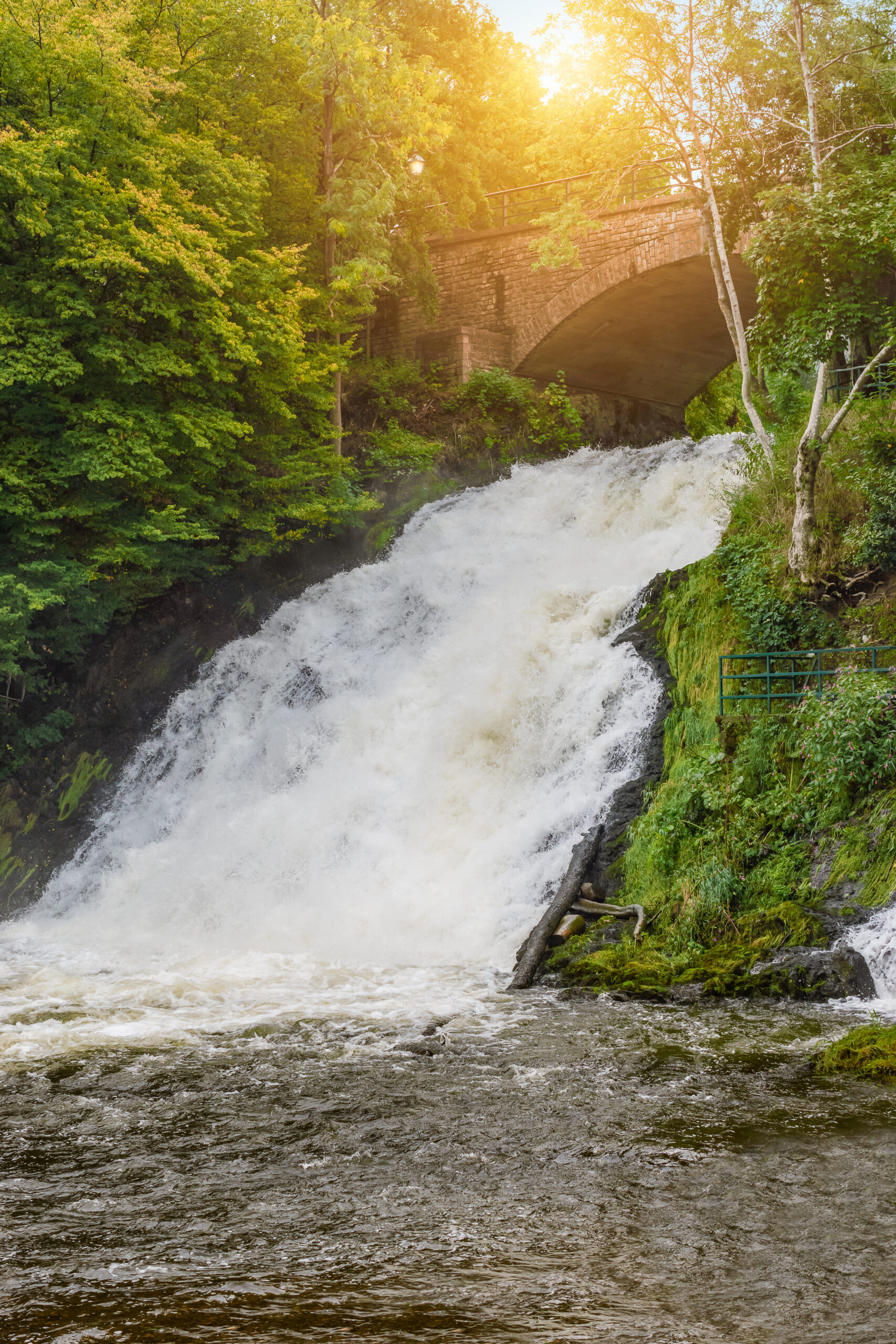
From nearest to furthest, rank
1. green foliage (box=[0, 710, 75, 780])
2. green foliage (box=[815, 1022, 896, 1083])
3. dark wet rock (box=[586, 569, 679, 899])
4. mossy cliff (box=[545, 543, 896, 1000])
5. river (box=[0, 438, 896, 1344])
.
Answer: river (box=[0, 438, 896, 1344])
green foliage (box=[815, 1022, 896, 1083])
mossy cliff (box=[545, 543, 896, 1000])
dark wet rock (box=[586, 569, 679, 899])
green foliage (box=[0, 710, 75, 780])

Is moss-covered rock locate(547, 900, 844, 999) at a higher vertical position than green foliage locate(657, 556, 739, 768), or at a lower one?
lower

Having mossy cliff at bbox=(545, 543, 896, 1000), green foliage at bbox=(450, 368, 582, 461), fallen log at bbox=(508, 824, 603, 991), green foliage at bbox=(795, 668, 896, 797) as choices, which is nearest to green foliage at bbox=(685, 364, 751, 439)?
green foliage at bbox=(450, 368, 582, 461)

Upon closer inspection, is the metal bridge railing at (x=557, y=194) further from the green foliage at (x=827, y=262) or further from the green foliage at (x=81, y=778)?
the green foliage at (x=81, y=778)

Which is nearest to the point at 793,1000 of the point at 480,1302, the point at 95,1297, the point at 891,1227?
the point at 891,1227

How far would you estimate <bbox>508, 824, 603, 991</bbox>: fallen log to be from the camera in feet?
30.7

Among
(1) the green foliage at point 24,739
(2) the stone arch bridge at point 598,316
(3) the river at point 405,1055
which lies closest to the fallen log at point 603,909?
(3) the river at point 405,1055

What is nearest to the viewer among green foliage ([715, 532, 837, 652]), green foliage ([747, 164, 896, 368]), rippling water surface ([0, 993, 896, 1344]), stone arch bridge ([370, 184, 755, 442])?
rippling water surface ([0, 993, 896, 1344])

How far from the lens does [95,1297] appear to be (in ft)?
12.4

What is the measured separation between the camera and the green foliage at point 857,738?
9.24 m

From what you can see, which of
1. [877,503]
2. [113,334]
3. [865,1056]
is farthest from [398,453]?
[865,1056]

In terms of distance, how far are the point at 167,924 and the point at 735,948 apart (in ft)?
22.8

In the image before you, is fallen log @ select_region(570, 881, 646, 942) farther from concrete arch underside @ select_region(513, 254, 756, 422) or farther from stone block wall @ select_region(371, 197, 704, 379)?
stone block wall @ select_region(371, 197, 704, 379)

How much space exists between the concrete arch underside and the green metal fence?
12.3 meters

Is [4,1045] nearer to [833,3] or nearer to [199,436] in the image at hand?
[199,436]
